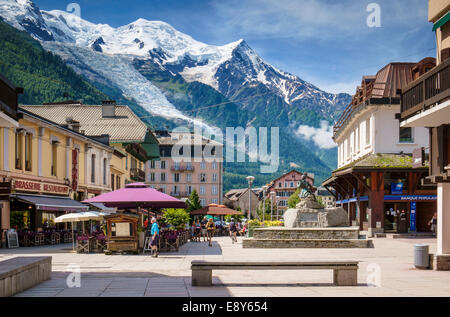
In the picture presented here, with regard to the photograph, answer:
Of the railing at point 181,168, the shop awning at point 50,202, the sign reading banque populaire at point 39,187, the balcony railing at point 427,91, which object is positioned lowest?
the shop awning at point 50,202

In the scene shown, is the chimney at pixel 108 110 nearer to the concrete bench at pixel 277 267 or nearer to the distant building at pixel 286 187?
the concrete bench at pixel 277 267

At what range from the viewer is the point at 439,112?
50.4ft

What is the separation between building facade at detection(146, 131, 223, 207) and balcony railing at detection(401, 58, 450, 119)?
312 feet

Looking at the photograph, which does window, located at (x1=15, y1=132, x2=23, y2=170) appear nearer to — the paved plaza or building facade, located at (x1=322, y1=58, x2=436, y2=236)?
the paved plaza

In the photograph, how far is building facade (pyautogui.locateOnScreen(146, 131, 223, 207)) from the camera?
114 meters

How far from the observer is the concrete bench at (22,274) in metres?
10.0

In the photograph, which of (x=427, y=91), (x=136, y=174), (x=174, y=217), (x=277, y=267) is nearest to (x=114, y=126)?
(x=136, y=174)

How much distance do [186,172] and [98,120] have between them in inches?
2308

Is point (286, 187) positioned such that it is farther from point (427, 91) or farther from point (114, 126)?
point (427, 91)

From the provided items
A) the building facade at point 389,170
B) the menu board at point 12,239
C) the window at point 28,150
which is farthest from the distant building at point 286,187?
the menu board at point 12,239

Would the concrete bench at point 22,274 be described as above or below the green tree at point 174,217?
above

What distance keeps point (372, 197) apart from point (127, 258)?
23084mm
